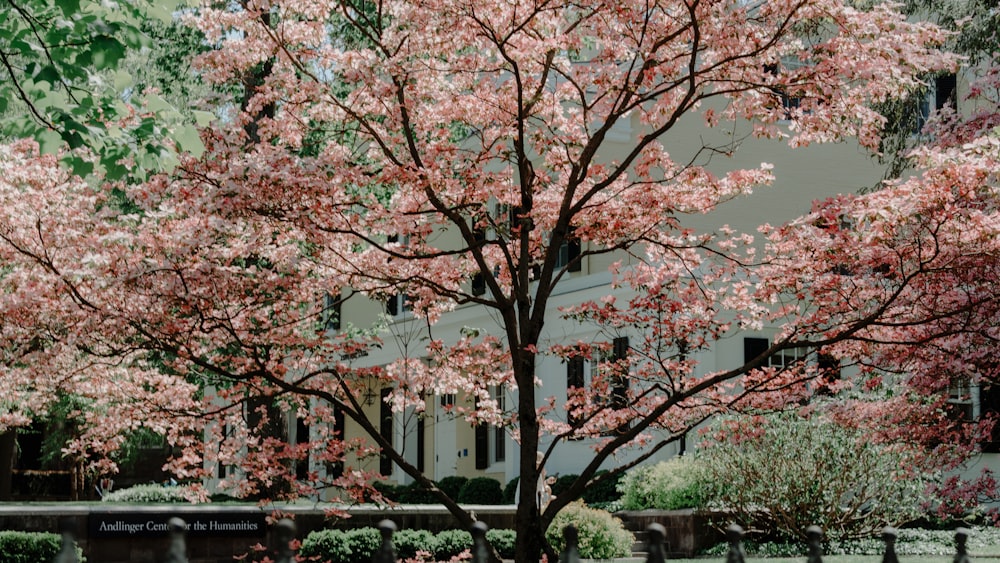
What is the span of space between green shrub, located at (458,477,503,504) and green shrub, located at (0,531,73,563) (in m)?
10.6

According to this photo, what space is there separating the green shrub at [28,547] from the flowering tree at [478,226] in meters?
4.29

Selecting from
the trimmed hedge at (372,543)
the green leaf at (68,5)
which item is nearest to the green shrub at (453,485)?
the trimmed hedge at (372,543)

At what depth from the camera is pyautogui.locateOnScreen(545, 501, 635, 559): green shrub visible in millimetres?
15297

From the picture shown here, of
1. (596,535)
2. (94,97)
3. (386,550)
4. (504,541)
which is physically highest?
(94,97)

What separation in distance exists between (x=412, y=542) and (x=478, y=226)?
6.99 m

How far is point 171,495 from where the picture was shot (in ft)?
79.5

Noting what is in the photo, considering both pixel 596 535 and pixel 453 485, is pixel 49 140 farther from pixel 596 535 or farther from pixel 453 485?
pixel 453 485

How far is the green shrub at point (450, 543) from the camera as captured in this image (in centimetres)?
1545

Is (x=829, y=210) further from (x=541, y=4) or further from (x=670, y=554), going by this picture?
(x=670, y=554)

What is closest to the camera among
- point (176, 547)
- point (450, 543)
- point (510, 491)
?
point (176, 547)

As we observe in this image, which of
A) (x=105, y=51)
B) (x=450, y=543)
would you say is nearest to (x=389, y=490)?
(x=450, y=543)

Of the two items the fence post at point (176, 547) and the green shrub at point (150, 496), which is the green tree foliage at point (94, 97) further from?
the green shrub at point (150, 496)

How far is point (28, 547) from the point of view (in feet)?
45.2

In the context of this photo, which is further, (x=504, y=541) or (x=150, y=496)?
(x=150, y=496)
